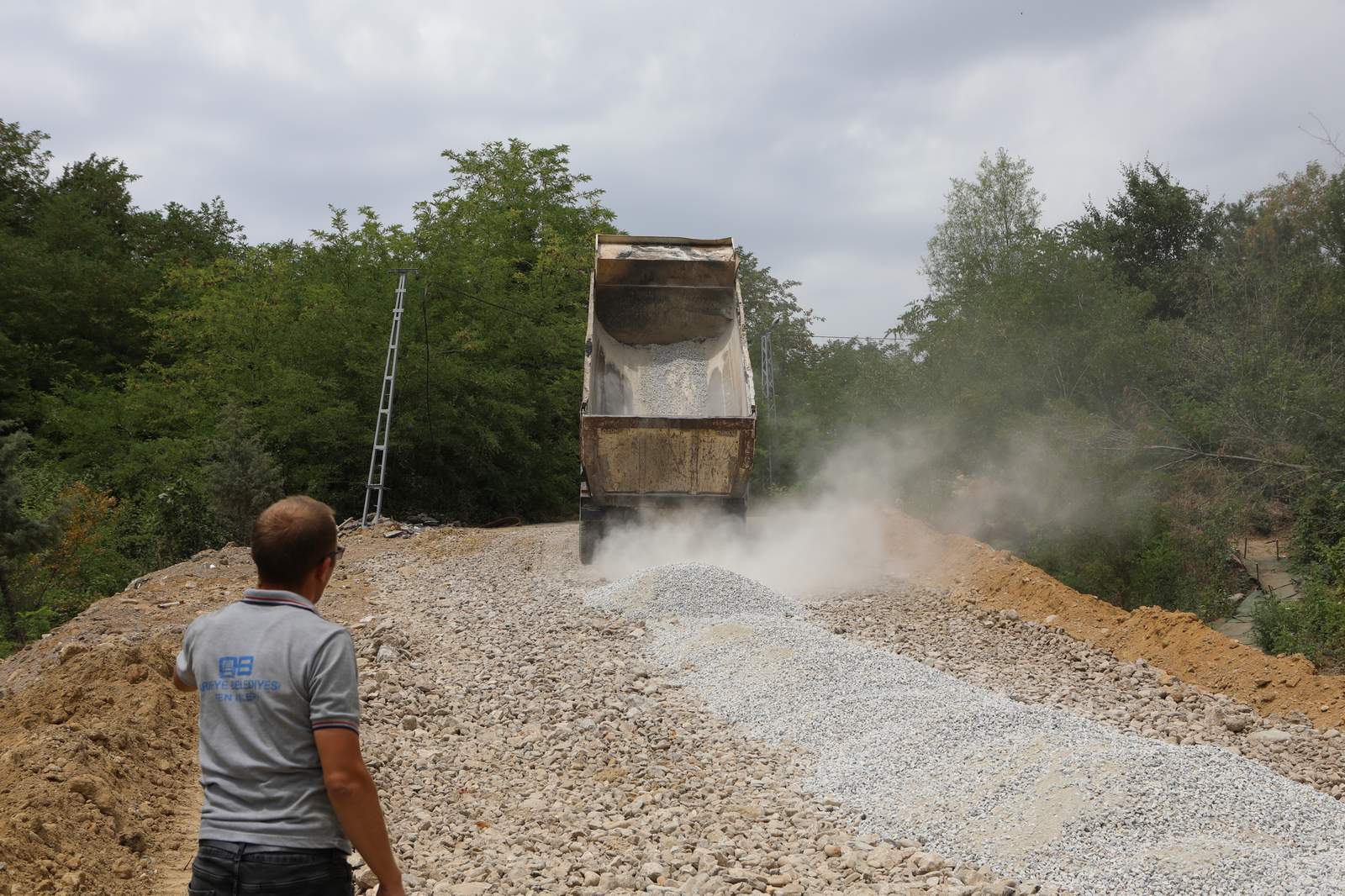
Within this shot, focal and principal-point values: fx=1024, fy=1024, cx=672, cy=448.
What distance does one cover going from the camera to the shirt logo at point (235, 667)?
226 cm

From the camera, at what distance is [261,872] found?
221 cm

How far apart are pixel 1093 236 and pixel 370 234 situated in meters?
18.5

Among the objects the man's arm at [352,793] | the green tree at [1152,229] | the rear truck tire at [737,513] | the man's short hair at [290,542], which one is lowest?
the rear truck tire at [737,513]

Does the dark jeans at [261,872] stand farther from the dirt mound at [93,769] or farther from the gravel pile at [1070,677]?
the gravel pile at [1070,677]

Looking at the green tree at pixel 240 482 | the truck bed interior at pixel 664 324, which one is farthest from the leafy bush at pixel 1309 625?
the green tree at pixel 240 482

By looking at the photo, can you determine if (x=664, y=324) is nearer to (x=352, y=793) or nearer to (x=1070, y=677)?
(x=1070, y=677)

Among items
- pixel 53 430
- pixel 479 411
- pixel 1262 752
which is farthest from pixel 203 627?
pixel 53 430

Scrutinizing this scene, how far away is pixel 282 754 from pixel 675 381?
1069 centimetres

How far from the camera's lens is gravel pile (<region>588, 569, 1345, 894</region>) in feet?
14.2

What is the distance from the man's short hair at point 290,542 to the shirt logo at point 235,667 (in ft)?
0.60

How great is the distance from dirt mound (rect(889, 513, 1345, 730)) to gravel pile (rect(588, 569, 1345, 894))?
8.63 ft

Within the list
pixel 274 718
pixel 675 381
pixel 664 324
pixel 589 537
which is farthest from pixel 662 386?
pixel 274 718

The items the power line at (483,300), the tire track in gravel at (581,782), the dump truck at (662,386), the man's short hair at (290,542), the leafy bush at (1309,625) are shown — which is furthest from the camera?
the power line at (483,300)

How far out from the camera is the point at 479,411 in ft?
71.6
